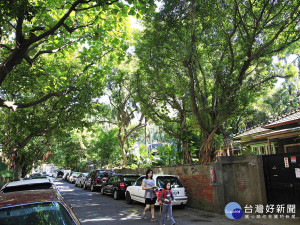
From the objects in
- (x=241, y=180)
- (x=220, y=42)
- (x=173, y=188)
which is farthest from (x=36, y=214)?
(x=220, y=42)

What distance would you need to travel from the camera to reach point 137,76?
13703 millimetres

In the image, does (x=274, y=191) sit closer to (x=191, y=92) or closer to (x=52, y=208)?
(x=191, y=92)

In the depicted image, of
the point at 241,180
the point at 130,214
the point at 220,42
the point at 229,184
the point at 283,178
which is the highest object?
the point at 220,42

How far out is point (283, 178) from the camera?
806cm

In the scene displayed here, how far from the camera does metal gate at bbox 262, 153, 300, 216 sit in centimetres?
761

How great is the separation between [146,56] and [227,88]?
4384 mm

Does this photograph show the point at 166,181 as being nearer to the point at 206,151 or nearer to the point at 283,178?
the point at 206,151

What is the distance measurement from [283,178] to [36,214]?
775 cm

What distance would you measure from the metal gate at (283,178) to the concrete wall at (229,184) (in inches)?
8.8

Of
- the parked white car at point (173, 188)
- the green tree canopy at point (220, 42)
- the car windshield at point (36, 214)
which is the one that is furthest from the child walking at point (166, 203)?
the car windshield at point (36, 214)

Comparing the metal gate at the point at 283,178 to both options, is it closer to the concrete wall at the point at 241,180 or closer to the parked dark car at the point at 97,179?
the concrete wall at the point at 241,180

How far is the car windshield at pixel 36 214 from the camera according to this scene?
3.18 metres

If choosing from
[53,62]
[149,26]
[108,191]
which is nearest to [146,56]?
[149,26]

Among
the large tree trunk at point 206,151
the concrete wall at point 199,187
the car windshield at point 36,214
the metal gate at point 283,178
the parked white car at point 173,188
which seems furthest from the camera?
the large tree trunk at point 206,151
